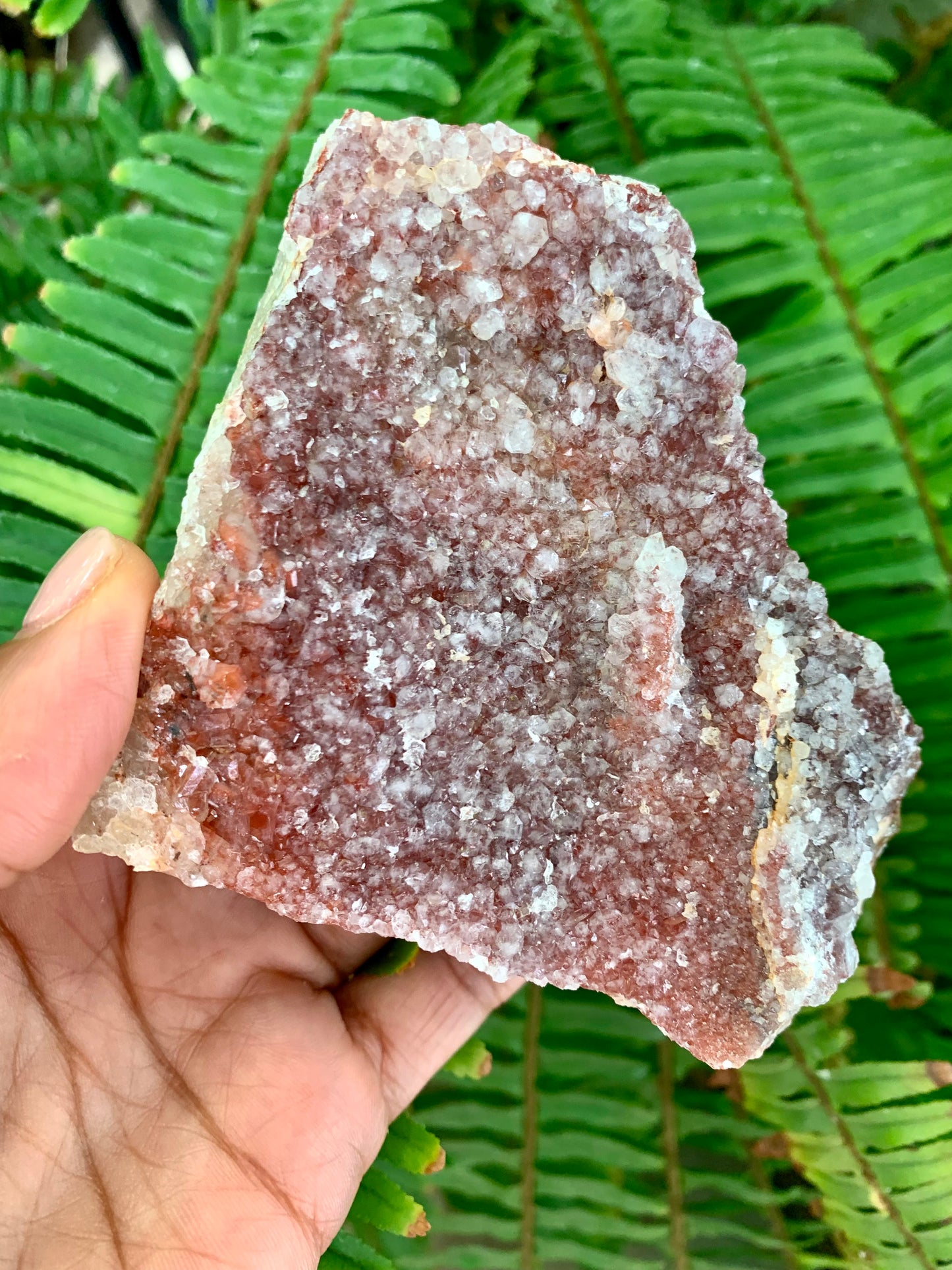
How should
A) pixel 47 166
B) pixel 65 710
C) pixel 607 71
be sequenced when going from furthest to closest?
pixel 47 166 < pixel 607 71 < pixel 65 710

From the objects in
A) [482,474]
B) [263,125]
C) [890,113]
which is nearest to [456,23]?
[263,125]

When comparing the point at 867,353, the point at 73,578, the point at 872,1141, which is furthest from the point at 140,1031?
the point at 867,353

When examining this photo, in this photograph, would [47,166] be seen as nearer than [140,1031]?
No

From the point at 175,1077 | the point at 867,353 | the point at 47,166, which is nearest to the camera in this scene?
the point at 175,1077

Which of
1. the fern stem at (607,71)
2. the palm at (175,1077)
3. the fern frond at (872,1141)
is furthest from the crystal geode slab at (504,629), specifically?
the fern stem at (607,71)

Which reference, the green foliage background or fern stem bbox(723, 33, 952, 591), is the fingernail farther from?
fern stem bbox(723, 33, 952, 591)

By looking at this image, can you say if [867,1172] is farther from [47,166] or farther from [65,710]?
[47,166]
